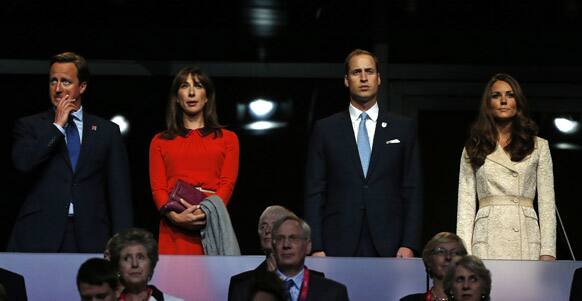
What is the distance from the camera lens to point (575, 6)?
10656mm

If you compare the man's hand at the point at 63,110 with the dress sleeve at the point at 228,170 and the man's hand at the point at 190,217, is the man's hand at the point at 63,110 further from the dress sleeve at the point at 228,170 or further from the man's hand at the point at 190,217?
the dress sleeve at the point at 228,170

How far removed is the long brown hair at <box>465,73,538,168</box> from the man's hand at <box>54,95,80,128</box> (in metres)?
2.00

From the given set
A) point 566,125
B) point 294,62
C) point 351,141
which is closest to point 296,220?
point 351,141

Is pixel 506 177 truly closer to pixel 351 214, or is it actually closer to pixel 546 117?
pixel 351 214

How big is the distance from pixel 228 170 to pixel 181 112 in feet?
1.34

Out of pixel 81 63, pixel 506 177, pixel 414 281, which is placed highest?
pixel 81 63

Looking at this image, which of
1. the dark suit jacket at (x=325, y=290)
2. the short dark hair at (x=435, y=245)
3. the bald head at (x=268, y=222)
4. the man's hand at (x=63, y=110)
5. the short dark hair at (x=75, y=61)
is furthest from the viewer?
the short dark hair at (x=75, y=61)

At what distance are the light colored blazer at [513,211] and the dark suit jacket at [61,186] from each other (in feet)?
5.84

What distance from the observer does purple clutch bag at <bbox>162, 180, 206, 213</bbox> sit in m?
7.41

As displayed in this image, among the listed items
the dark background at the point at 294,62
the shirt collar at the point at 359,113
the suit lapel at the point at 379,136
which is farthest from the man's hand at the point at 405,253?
the dark background at the point at 294,62

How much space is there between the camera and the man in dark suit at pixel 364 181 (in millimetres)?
7426

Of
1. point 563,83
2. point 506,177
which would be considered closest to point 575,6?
point 563,83

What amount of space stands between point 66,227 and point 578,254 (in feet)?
14.7

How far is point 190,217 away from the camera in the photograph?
24.3 feet
